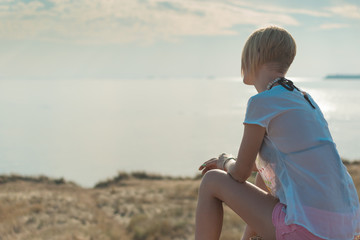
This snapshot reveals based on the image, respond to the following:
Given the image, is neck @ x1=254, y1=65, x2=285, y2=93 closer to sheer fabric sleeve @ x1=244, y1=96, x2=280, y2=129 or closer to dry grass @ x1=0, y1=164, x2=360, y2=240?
sheer fabric sleeve @ x1=244, y1=96, x2=280, y2=129

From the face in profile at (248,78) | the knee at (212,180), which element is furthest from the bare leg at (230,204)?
the face in profile at (248,78)

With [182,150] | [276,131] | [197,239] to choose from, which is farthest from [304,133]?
[182,150]

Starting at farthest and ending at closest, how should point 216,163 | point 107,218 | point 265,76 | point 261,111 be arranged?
point 107,218
point 216,163
point 265,76
point 261,111

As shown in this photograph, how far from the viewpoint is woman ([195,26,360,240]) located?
1729 mm

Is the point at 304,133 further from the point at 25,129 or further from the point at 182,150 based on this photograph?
the point at 25,129

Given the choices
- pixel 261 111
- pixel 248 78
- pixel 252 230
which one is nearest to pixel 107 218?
pixel 252 230

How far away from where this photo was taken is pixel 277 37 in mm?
1863

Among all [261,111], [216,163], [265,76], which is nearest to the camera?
[261,111]

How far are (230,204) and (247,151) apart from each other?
0.34 m

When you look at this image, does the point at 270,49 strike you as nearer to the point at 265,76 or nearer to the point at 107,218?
the point at 265,76

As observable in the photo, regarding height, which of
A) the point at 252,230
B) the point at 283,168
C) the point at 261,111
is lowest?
the point at 252,230

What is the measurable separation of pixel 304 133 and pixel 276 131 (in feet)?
0.43

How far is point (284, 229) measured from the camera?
1788 millimetres

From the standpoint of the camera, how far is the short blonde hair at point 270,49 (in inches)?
73.5
